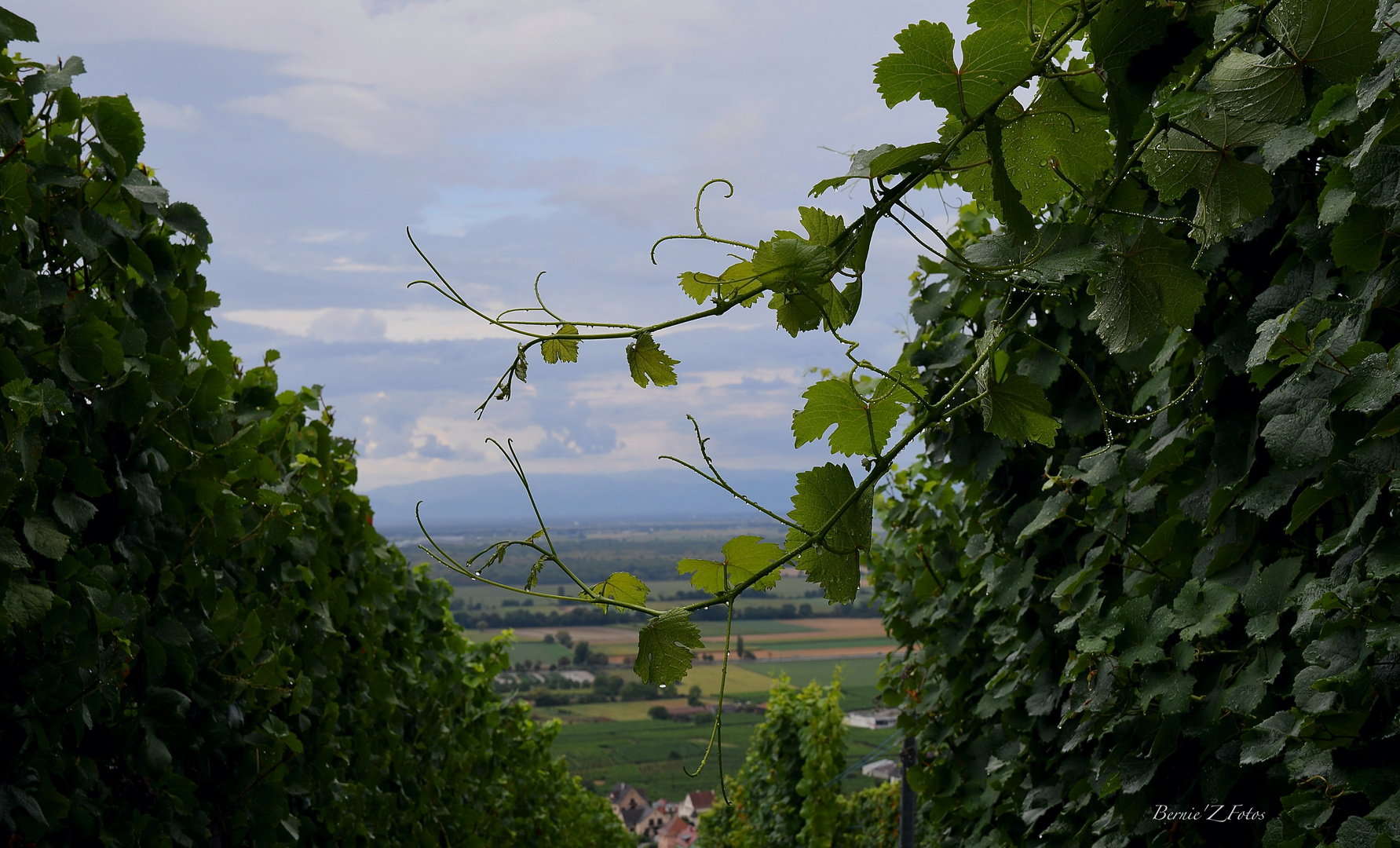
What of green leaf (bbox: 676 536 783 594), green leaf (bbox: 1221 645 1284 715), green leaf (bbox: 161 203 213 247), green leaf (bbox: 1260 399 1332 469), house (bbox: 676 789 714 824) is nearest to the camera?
green leaf (bbox: 676 536 783 594)

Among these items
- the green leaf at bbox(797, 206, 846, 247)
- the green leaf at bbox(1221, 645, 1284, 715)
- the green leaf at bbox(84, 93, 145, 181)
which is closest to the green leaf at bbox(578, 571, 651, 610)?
the green leaf at bbox(797, 206, 846, 247)

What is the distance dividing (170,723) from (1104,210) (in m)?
2.08

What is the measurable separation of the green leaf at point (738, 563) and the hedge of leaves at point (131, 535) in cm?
133

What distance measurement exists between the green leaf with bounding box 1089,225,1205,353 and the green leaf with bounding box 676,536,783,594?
295 millimetres

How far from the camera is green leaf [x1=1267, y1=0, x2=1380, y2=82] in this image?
0.69m

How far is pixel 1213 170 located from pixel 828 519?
39 cm

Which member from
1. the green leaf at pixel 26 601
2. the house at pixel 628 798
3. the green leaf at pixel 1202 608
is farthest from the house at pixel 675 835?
the green leaf at pixel 26 601

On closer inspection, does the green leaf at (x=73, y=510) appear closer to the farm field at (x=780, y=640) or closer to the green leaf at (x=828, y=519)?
the green leaf at (x=828, y=519)

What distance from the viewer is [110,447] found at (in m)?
1.83

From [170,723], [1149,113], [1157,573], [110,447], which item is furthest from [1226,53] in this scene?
[170,723]

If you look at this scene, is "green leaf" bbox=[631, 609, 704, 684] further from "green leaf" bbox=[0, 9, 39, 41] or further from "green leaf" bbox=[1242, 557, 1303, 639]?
"green leaf" bbox=[0, 9, 39, 41]

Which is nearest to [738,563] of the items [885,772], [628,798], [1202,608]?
[1202,608]

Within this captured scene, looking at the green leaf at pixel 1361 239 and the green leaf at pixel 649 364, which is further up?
the green leaf at pixel 1361 239

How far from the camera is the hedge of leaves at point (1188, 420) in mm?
653
